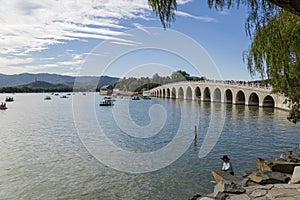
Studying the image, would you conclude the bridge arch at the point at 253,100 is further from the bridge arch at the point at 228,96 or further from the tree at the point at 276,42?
the tree at the point at 276,42

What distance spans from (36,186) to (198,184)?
6363 millimetres

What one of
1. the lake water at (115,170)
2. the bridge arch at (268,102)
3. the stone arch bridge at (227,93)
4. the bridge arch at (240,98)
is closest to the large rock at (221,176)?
the lake water at (115,170)

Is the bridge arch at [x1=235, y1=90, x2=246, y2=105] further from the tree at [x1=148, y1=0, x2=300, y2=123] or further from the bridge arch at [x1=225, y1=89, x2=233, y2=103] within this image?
the tree at [x1=148, y1=0, x2=300, y2=123]

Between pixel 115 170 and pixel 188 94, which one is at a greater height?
pixel 188 94

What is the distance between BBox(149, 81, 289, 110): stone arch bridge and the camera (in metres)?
42.1

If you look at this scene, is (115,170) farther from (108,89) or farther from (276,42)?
(108,89)

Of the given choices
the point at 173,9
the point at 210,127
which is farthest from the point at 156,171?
the point at 210,127

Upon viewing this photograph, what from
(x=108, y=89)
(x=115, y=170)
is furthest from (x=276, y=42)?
(x=108, y=89)

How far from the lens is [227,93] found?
189ft

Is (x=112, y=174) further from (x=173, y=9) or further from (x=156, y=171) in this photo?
(x=173, y=9)

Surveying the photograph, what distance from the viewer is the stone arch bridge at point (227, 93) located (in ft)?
138

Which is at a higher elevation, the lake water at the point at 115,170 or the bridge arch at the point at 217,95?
the bridge arch at the point at 217,95

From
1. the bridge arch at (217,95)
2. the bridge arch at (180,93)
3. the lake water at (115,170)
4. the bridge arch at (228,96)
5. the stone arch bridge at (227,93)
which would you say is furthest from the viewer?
the bridge arch at (180,93)

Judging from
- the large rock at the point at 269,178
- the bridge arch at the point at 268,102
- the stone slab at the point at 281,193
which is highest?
the bridge arch at the point at 268,102
